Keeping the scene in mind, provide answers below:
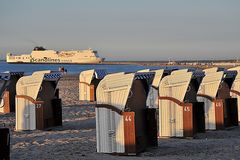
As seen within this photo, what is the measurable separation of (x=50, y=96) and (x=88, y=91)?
10116mm

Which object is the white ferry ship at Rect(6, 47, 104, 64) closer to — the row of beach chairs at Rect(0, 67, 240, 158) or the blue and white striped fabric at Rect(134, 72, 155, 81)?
the row of beach chairs at Rect(0, 67, 240, 158)

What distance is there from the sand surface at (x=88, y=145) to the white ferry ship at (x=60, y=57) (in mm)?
133090

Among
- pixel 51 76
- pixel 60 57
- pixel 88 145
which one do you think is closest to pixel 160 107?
pixel 88 145

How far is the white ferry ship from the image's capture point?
14875cm

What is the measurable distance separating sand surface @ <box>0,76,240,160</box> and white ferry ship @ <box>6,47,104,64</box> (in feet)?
437

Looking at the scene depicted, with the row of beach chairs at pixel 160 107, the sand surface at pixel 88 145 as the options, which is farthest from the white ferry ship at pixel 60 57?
the sand surface at pixel 88 145

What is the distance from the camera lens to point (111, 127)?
10695 mm

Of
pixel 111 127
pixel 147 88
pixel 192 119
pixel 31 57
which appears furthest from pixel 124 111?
pixel 31 57

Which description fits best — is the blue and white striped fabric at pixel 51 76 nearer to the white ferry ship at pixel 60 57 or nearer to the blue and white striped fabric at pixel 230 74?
the blue and white striped fabric at pixel 230 74

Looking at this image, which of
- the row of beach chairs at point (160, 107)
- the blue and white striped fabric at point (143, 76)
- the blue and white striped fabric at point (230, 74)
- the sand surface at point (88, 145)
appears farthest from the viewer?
the blue and white striped fabric at point (230, 74)

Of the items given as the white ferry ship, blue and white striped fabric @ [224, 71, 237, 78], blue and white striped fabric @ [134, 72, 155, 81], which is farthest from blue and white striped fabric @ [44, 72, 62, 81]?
the white ferry ship

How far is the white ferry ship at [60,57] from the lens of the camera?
488ft

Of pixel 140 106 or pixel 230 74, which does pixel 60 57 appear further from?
pixel 140 106

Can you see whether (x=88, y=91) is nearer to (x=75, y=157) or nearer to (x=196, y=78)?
(x=196, y=78)
